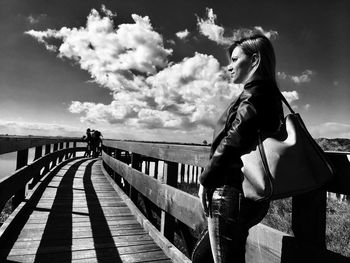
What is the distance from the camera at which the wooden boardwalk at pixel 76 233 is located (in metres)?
3.14

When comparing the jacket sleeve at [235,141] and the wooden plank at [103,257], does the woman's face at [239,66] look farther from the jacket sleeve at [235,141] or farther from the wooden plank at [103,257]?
the wooden plank at [103,257]

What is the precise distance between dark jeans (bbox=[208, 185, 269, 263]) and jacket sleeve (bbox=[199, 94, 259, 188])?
3.5 inches

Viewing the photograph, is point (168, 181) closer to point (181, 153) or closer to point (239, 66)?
point (181, 153)

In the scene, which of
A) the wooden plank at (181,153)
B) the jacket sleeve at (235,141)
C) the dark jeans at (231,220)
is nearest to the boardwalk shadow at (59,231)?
the wooden plank at (181,153)

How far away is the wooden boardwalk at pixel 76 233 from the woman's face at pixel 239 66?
7.54 ft

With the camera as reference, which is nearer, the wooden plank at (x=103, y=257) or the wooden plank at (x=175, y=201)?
the wooden plank at (x=175, y=201)

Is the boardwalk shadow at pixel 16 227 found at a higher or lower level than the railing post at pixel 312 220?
lower

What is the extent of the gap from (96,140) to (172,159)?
2172 cm

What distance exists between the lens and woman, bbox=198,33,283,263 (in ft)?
4.38

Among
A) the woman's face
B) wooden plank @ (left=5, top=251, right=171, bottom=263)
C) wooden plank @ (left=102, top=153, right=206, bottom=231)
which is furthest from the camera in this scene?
wooden plank @ (left=5, top=251, right=171, bottom=263)

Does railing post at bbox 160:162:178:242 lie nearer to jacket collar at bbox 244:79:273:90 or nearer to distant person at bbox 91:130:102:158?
jacket collar at bbox 244:79:273:90

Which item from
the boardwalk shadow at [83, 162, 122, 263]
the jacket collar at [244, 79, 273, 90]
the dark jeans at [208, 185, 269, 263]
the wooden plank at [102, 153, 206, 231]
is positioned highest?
the jacket collar at [244, 79, 273, 90]

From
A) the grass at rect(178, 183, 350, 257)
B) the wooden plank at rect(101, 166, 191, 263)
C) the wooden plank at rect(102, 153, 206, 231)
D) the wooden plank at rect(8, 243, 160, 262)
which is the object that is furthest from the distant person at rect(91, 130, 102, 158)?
the wooden plank at rect(8, 243, 160, 262)

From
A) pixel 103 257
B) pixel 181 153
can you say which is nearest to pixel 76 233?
pixel 103 257
